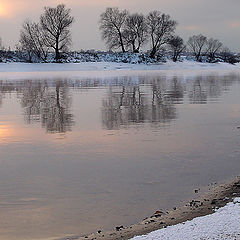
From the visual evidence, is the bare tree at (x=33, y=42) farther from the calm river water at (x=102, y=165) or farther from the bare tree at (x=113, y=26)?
the calm river water at (x=102, y=165)

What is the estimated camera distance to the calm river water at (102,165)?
→ 518 centimetres

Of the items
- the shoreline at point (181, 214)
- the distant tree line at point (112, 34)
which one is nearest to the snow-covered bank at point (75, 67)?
the distant tree line at point (112, 34)

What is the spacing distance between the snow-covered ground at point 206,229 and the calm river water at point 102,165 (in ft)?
2.57

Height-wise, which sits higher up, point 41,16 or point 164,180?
point 41,16

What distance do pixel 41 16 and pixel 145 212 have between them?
6994cm

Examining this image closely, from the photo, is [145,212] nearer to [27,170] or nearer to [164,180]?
[164,180]

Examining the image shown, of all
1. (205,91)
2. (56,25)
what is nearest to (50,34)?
(56,25)

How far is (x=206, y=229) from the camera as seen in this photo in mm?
4223

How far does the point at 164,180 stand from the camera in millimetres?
6477

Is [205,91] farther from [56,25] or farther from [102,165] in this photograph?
[56,25]

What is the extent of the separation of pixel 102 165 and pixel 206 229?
3.32 m

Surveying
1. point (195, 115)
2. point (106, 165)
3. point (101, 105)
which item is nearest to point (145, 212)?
point (106, 165)

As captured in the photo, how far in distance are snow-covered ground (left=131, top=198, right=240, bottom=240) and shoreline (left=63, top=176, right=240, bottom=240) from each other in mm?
296

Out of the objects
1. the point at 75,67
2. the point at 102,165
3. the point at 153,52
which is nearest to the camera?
the point at 102,165
